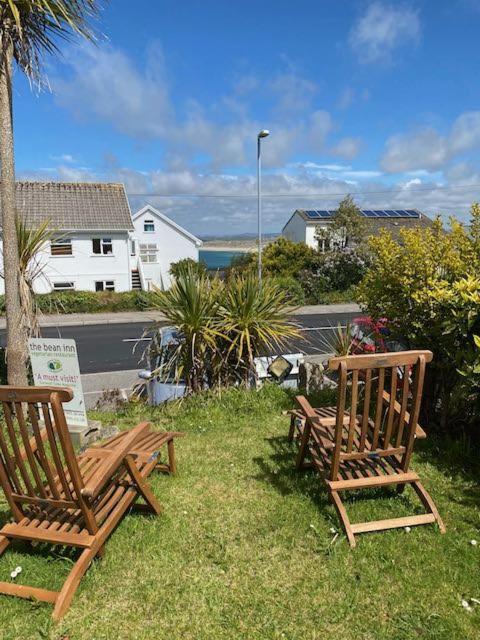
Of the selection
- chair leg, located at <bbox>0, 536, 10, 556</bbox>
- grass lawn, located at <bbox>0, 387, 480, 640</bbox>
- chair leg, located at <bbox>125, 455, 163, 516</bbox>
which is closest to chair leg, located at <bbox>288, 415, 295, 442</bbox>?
grass lawn, located at <bbox>0, 387, 480, 640</bbox>

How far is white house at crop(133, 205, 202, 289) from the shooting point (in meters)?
31.9

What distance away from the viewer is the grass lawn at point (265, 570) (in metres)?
2.18

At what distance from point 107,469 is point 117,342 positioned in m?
13.1

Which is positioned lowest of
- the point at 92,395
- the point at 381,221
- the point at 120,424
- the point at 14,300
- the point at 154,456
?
the point at 92,395

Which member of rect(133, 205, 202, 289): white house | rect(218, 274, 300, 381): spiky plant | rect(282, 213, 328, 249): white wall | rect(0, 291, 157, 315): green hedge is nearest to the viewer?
rect(218, 274, 300, 381): spiky plant

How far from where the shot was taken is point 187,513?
3178 mm

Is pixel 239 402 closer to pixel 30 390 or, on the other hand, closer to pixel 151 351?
pixel 151 351

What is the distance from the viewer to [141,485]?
2.86 meters

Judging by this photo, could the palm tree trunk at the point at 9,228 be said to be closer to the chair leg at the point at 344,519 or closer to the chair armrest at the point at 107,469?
the chair armrest at the point at 107,469

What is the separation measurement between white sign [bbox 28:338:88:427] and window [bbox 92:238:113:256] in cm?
2161

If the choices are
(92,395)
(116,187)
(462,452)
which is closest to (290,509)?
(462,452)

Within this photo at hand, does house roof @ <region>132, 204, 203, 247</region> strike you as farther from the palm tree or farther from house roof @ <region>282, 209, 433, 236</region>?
the palm tree

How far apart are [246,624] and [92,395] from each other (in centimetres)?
780

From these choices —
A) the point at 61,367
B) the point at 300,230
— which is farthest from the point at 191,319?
the point at 300,230
